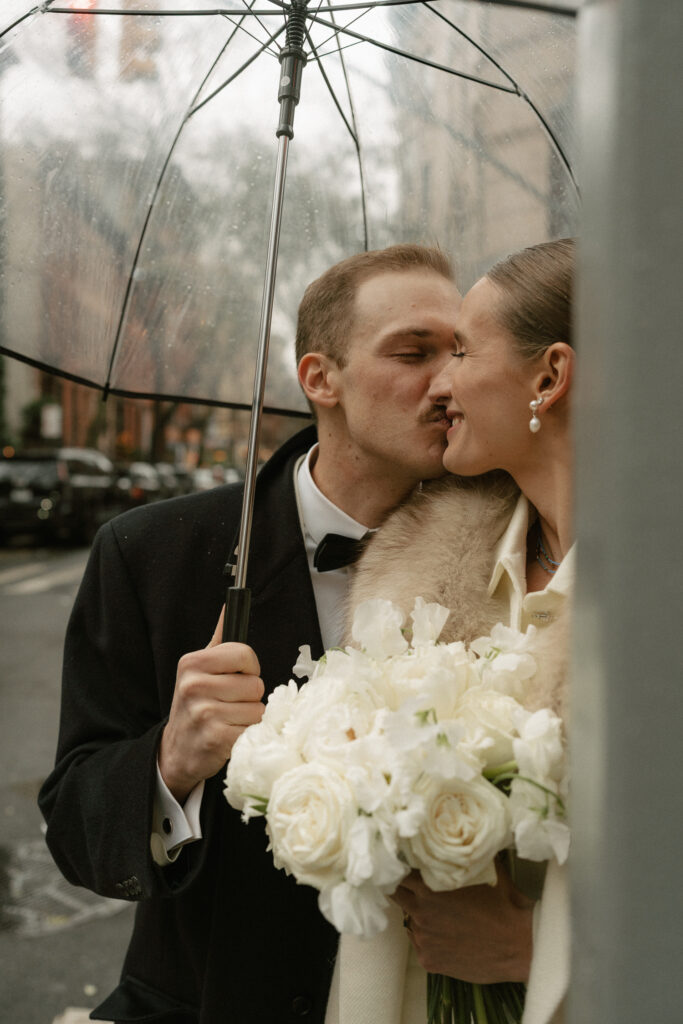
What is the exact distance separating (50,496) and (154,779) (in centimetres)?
1818

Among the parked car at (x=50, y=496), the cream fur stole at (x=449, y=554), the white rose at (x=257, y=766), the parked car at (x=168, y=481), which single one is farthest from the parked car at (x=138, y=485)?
the white rose at (x=257, y=766)

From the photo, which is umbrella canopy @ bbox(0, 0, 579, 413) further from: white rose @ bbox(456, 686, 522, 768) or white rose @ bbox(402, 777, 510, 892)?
white rose @ bbox(402, 777, 510, 892)

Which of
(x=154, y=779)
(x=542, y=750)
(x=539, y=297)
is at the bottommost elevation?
(x=154, y=779)

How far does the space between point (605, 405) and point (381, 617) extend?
0.95 meters

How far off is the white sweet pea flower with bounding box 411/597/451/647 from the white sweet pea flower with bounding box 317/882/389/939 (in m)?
0.43

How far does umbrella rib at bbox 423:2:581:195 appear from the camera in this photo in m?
2.27

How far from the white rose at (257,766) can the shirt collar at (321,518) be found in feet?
3.71

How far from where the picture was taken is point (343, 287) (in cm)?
277

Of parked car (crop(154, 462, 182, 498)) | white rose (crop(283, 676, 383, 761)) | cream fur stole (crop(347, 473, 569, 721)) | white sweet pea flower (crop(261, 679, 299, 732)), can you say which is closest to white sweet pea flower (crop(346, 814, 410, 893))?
white rose (crop(283, 676, 383, 761))

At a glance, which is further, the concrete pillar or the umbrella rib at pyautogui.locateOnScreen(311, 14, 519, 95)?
the umbrella rib at pyautogui.locateOnScreen(311, 14, 519, 95)

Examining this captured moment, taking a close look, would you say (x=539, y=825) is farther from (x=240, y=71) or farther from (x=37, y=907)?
(x=37, y=907)

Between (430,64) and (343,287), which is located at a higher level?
(430,64)

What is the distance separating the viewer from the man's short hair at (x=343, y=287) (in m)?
2.70

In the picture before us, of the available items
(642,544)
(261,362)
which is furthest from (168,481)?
(642,544)
